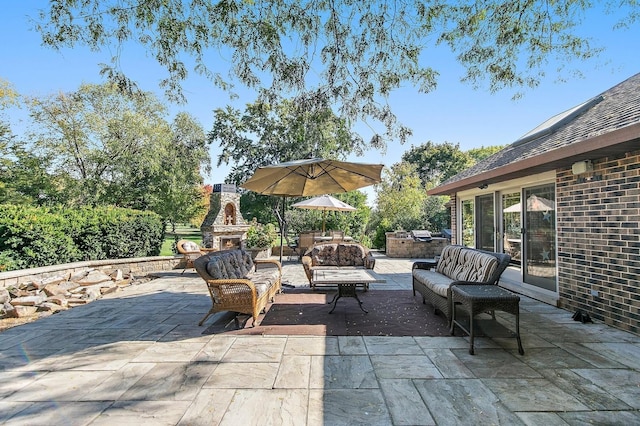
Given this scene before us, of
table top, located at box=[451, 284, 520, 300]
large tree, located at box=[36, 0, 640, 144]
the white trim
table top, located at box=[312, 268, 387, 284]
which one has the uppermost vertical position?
large tree, located at box=[36, 0, 640, 144]

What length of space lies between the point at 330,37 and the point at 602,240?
14.7ft

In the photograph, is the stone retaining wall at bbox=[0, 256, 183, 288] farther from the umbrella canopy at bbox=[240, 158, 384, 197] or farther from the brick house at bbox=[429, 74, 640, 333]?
the brick house at bbox=[429, 74, 640, 333]

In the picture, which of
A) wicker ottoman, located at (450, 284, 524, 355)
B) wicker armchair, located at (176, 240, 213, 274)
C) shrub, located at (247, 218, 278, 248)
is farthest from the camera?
shrub, located at (247, 218, 278, 248)

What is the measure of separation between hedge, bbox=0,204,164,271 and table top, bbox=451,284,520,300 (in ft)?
25.3

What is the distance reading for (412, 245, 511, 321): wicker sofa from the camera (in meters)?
4.08

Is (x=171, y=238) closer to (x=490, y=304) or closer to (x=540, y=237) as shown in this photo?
(x=540, y=237)

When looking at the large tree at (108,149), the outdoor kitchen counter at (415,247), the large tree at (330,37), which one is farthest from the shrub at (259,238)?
the large tree at (330,37)

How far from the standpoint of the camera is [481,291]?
3631 millimetres

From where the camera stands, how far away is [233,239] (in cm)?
1173

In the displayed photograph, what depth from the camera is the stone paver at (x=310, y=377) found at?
7.54 feet

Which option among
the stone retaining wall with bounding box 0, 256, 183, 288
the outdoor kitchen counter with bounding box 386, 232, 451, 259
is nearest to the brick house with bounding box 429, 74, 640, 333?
the outdoor kitchen counter with bounding box 386, 232, 451, 259

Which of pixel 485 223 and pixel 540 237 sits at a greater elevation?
pixel 485 223

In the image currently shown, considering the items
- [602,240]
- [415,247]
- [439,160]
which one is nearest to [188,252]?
[415,247]

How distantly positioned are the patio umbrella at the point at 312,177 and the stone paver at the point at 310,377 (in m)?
2.58
